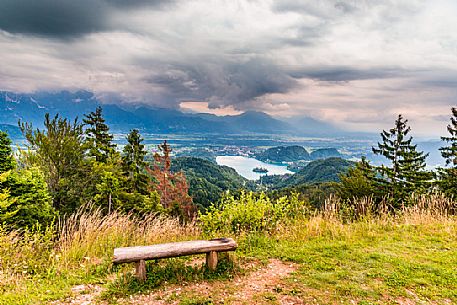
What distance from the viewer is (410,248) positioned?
5461 millimetres

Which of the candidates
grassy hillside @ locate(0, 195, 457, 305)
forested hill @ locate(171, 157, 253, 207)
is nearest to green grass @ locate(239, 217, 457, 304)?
grassy hillside @ locate(0, 195, 457, 305)

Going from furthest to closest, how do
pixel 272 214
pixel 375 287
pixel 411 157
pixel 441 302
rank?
pixel 411 157 < pixel 272 214 < pixel 375 287 < pixel 441 302

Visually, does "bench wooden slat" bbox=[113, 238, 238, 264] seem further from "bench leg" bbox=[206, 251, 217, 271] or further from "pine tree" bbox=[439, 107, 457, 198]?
"pine tree" bbox=[439, 107, 457, 198]

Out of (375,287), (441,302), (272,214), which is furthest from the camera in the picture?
(272,214)

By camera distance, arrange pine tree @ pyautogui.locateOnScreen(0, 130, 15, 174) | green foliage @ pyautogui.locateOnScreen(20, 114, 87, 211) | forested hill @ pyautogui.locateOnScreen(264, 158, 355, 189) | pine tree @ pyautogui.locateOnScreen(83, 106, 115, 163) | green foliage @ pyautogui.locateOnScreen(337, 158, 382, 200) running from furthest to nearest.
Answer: forested hill @ pyautogui.locateOnScreen(264, 158, 355, 189)
green foliage @ pyautogui.locateOnScreen(337, 158, 382, 200)
pine tree @ pyautogui.locateOnScreen(83, 106, 115, 163)
green foliage @ pyautogui.locateOnScreen(20, 114, 87, 211)
pine tree @ pyautogui.locateOnScreen(0, 130, 15, 174)

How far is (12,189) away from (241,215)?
14.1 m

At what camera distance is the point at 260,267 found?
473cm

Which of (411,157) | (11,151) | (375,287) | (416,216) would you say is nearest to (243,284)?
(375,287)

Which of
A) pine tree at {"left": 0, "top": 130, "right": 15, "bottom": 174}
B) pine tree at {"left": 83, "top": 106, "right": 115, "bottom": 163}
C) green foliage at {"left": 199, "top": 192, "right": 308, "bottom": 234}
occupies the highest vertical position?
pine tree at {"left": 83, "top": 106, "right": 115, "bottom": 163}

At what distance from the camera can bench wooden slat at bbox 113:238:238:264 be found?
12.9 ft

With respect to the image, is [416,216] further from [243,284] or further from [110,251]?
[110,251]

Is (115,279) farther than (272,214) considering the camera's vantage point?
No

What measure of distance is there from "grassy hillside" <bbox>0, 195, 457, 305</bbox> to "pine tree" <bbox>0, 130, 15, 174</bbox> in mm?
12732

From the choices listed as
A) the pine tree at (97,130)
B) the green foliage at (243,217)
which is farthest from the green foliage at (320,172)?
the green foliage at (243,217)
